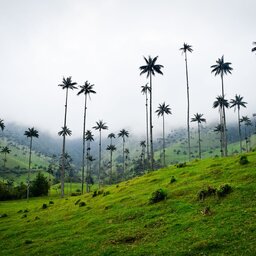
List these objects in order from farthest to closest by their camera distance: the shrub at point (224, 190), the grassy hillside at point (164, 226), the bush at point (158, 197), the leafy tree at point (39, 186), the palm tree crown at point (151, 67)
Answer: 1. the leafy tree at point (39, 186)
2. the palm tree crown at point (151, 67)
3. the bush at point (158, 197)
4. the shrub at point (224, 190)
5. the grassy hillside at point (164, 226)

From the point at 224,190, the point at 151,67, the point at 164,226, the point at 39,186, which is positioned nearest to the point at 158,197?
the point at 224,190

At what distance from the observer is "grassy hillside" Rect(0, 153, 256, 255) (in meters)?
23.3

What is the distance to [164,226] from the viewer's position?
95.5 ft

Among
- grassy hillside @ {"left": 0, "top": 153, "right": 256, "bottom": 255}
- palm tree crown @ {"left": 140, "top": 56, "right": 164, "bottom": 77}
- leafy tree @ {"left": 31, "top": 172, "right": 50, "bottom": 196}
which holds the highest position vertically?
palm tree crown @ {"left": 140, "top": 56, "right": 164, "bottom": 77}

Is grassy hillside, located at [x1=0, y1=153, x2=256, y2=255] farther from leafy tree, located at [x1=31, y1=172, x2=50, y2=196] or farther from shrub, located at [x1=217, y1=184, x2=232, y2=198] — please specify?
leafy tree, located at [x1=31, y1=172, x2=50, y2=196]

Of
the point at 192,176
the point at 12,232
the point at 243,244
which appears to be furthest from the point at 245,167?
the point at 12,232

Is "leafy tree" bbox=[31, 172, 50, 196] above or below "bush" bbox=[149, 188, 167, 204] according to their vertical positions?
above

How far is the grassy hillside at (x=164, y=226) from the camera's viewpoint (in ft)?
76.6

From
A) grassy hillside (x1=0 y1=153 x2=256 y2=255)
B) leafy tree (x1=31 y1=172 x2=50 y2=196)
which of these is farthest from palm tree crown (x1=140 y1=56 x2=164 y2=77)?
leafy tree (x1=31 y1=172 x2=50 y2=196)

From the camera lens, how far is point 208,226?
26.0 meters

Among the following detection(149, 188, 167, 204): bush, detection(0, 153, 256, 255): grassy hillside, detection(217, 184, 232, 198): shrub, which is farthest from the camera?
detection(149, 188, 167, 204): bush

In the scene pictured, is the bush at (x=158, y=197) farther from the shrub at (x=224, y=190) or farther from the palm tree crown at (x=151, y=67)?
the palm tree crown at (x=151, y=67)

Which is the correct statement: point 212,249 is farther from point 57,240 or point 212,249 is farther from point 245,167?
point 245,167

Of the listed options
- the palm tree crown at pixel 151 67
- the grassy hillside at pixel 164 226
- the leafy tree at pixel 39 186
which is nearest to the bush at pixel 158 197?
the grassy hillside at pixel 164 226
